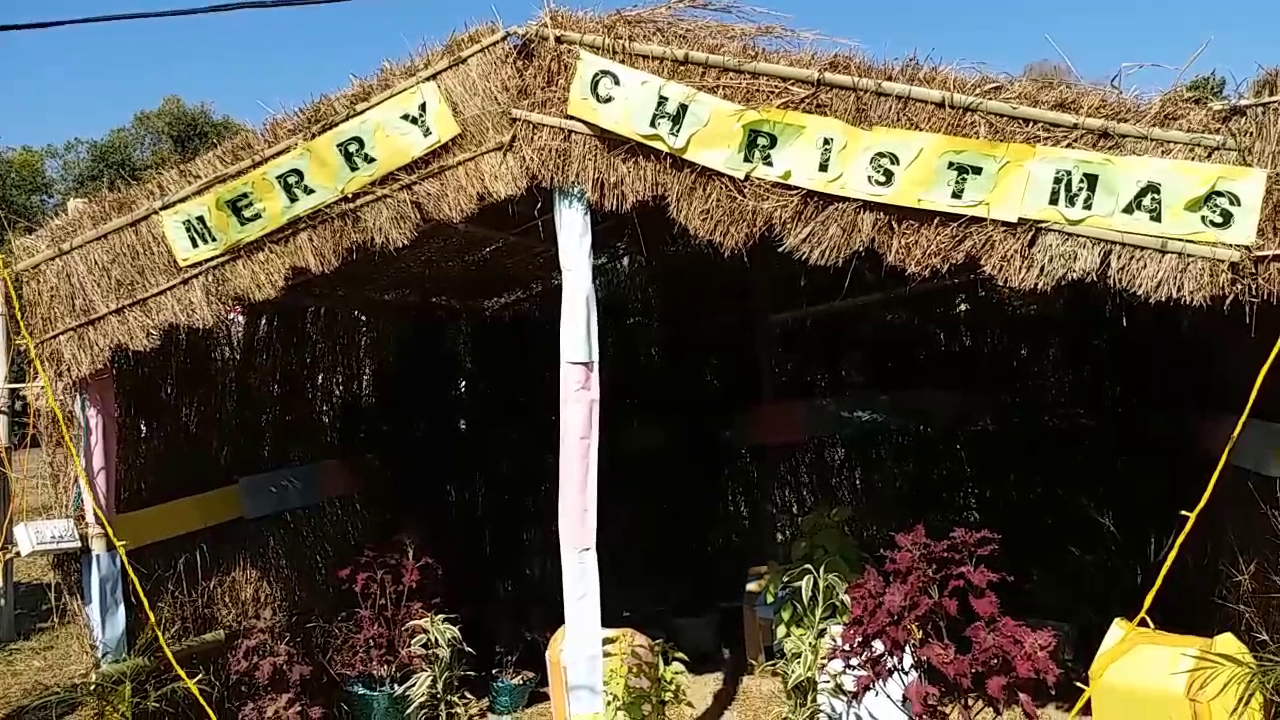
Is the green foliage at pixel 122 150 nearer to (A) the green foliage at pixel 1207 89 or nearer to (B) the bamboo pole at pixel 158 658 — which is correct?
(B) the bamboo pole at pixel 158 658

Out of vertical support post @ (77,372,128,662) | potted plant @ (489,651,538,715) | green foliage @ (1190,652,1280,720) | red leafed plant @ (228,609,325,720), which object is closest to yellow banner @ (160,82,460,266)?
vertical support post @ (77,372,128,662)

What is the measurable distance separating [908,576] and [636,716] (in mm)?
1137

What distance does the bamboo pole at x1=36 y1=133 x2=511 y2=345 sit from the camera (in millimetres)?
3631

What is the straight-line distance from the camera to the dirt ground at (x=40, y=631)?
14.5ft

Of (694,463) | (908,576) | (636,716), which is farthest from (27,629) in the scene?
(908,576)

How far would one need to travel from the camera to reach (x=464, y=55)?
360cm

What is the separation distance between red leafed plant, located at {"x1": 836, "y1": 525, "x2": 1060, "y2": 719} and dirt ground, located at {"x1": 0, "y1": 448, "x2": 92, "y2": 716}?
311 cm

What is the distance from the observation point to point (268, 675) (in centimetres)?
409

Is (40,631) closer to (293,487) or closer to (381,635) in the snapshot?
(293,487)

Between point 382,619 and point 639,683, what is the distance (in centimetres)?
123

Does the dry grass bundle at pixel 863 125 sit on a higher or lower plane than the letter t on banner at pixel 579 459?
higher

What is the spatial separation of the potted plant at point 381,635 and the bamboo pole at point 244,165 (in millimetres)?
1697

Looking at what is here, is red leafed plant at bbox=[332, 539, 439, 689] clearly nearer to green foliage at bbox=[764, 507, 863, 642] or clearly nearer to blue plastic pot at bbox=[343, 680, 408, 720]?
blue plastic pot at bbox=[343, 680, 408, 720]

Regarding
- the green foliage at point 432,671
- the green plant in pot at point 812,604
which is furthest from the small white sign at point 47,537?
the green plant in pot at point 812,604
